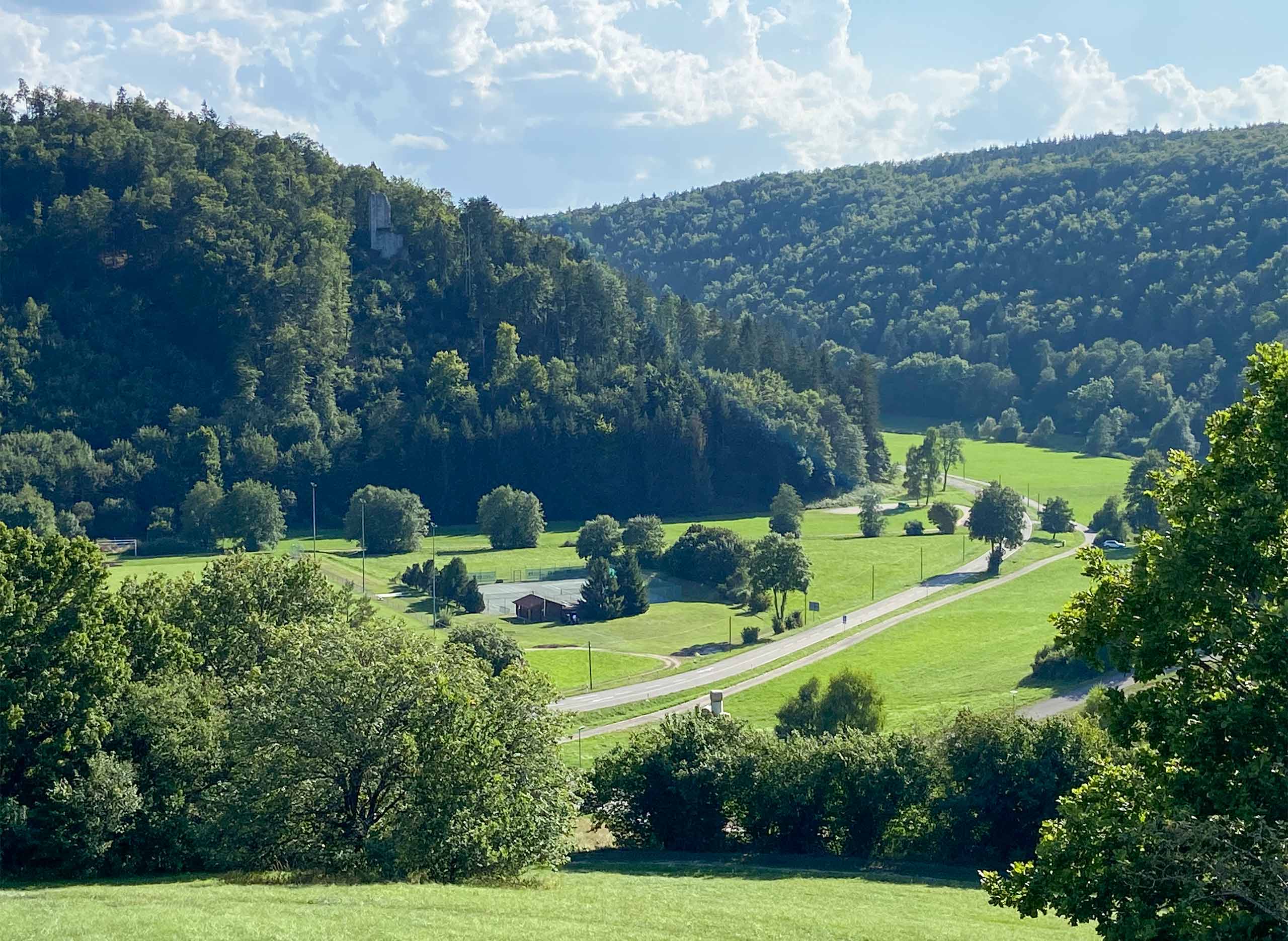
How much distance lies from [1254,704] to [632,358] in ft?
458

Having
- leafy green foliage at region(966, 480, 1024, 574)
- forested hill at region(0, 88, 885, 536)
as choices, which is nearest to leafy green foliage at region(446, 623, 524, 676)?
leafy green foliage at region(966, 480, 1024, 574)

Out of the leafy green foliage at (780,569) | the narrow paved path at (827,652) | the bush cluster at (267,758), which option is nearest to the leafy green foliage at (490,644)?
the narrow paved path at (827,652)

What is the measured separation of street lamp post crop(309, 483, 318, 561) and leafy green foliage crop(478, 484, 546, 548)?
1446 centimetres

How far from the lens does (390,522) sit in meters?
112

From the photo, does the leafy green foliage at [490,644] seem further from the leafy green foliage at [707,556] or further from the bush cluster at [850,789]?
the leafy green foliage at [707,556]

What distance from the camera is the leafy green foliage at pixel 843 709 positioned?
58.6 m

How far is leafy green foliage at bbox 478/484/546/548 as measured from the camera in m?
115

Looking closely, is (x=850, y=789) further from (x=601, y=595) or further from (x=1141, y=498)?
(x=1141, y=498)

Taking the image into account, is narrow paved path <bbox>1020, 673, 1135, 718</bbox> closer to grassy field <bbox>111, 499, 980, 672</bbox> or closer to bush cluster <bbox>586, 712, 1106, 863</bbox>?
bush cluster <bbox>586, 712, 1106, 863</bbox>

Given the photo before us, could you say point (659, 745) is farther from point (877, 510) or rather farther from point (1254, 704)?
point (877, 510)

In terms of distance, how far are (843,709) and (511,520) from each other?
198 ft

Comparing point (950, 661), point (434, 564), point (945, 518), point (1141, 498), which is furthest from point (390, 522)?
point (1141, 498)

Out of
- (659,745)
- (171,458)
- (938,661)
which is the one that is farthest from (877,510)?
(659,745)

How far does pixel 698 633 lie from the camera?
288 ft
